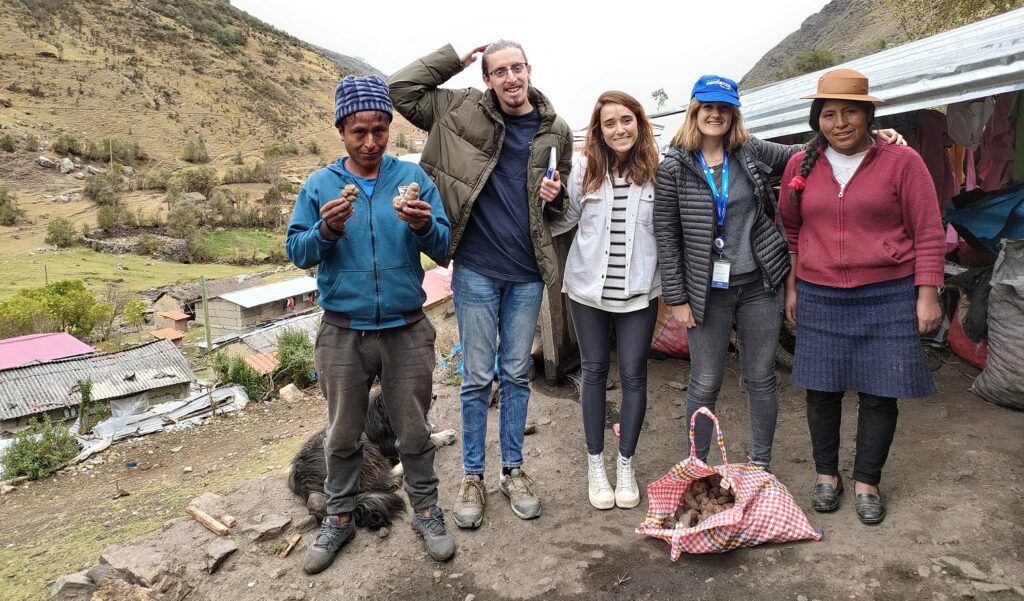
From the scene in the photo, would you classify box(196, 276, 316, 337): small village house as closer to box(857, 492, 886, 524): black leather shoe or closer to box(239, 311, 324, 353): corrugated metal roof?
box(239, 311, 324, 353): corrugated metal roof

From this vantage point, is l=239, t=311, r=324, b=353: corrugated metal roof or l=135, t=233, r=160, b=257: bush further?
l=135, t=233, r=160, b=257: bush

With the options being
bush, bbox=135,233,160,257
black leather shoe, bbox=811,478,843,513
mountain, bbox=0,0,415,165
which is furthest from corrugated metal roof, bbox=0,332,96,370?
mountain, bbox=0,0,415,165

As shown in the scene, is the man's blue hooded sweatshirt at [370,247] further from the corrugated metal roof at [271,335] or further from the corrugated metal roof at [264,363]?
the corrugated metal roof at [271,335]

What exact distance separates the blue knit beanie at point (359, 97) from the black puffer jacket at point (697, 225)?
1.22m

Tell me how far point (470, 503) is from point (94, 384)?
1324 centimetres

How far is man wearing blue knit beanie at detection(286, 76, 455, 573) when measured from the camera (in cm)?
235

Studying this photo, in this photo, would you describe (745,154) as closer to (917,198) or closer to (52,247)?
(917,198)

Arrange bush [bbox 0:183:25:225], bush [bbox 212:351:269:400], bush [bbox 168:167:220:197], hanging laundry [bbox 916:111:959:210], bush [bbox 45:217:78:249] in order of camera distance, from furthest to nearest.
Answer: bush [bbox 168:167:220:197] → bush [bbox 0:183:25:225] → bush [bbox 45:217:78:249] → bush [bbox 212:351:269:400] → hanging laundry [bbox 916:111:959:210]

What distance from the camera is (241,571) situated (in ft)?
8.77

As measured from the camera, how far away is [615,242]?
269cm

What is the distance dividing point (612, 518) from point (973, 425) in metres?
2.27

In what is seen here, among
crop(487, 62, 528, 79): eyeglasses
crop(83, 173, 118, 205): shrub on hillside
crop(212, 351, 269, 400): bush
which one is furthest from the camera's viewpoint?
crop(83, 173, 118, 205): shrub on hillside

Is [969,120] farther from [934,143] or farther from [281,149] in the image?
[281,149]

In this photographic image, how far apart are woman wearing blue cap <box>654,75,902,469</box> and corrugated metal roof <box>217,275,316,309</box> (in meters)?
21.4
